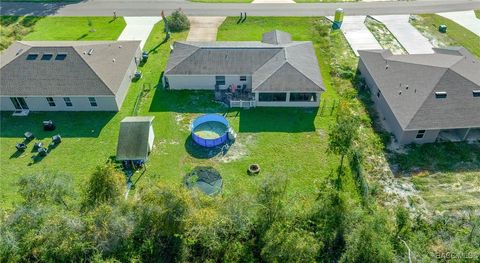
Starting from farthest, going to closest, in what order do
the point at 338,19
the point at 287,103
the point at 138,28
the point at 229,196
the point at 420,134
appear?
the point at 138,28, the point at 338,19, the point at 287,103, the point at 420,134, the point at 229,196

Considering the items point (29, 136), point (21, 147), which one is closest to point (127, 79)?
point (29, 136)

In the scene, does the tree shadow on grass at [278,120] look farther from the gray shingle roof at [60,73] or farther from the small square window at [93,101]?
the small square window at [93,101]

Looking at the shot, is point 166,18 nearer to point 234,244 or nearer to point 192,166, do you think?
point 192,166

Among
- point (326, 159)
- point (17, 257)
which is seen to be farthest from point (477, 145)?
point (17, 257)

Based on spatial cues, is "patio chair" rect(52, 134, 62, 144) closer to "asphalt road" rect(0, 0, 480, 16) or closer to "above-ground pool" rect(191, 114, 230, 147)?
"above-ground pool" rect(191, 114, 230, 147)

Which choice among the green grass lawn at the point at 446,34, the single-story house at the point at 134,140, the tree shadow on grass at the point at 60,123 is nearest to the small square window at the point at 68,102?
the tree shadow on grass at the point at 60,123

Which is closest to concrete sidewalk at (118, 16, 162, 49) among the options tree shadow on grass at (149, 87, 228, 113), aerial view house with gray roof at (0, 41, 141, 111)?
aerial view house with gray roof at (0, 41, 141, 111)

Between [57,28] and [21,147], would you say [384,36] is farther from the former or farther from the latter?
[57,28]
